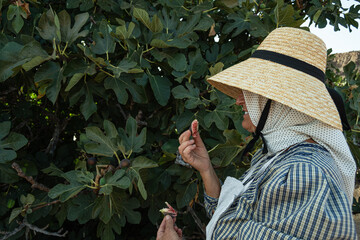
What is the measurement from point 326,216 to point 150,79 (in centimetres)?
106

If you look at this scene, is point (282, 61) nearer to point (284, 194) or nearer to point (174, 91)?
point (284, 194)

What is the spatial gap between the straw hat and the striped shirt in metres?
0.12

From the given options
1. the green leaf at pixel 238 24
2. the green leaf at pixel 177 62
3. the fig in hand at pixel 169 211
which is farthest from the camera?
the green leaf at pixel 238 24

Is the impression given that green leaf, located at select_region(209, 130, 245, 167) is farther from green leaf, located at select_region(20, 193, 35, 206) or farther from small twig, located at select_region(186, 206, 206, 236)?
green leaf, located at select_region(20, 193, 35, 206)

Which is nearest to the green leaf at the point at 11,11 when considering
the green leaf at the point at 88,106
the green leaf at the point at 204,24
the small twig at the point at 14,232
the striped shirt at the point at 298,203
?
the green leaf at the point at 88,106

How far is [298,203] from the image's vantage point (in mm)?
1007

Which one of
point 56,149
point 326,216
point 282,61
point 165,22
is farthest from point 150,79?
point 326,216

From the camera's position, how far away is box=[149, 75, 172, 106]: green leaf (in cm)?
178

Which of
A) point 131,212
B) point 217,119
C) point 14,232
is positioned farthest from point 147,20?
point 14,232

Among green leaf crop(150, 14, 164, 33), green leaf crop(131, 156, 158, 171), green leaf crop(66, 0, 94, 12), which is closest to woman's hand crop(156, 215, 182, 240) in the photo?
green leaf crop(131, 156, 158, 171)

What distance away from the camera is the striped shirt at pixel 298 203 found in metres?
0.95

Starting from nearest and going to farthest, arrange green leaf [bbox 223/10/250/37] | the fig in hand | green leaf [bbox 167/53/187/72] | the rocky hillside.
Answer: the fig in hand, green leaf [bbox 167/53/187/72], green leaf [bbox 223/10/250/37], the rocky hillside

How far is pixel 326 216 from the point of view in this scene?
95 cm

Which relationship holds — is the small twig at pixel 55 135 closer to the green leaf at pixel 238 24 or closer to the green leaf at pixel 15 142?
the green leaf at pixel 15 142
